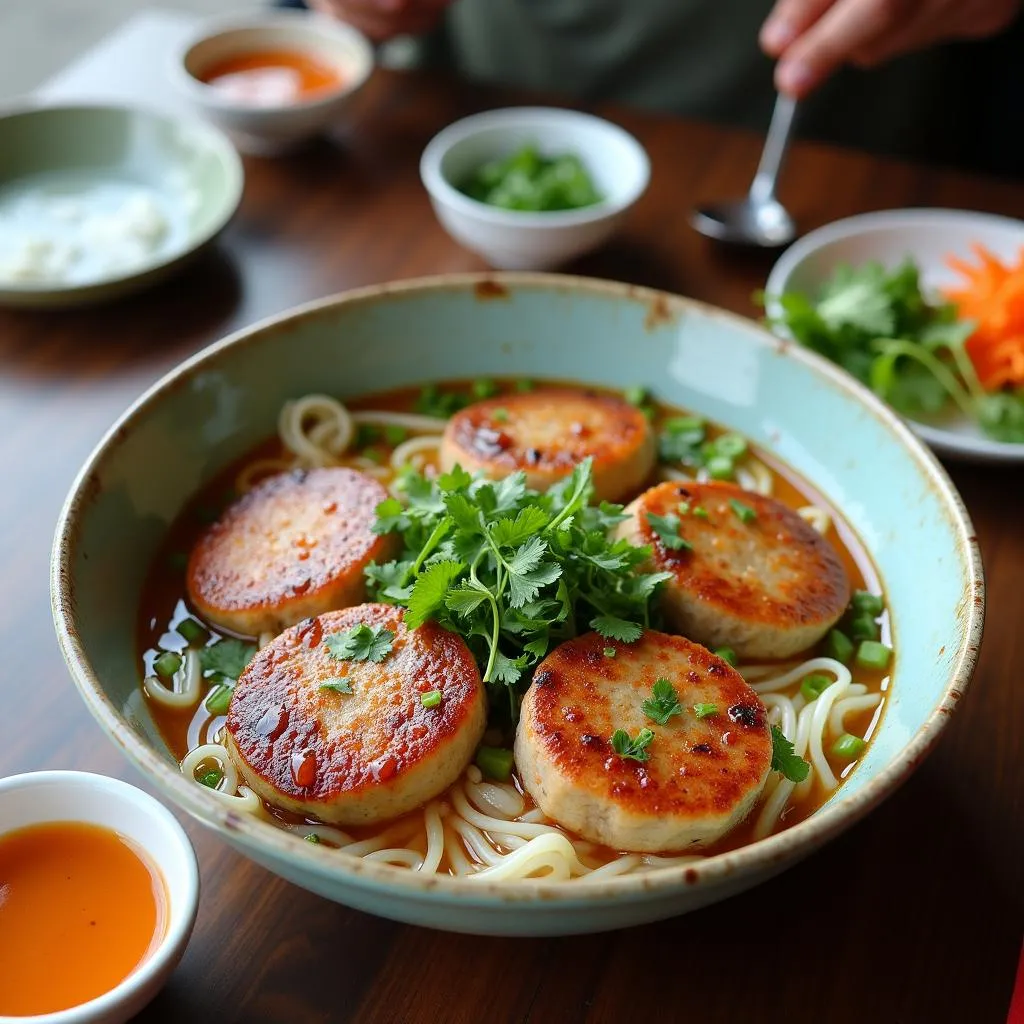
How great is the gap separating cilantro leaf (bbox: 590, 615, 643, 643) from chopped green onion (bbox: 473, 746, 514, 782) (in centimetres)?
28

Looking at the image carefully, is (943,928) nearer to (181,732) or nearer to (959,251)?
(181,732)

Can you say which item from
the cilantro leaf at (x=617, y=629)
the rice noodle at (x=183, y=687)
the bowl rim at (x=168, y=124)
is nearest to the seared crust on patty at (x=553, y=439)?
the cilantro leaf at (x=617, y=629)

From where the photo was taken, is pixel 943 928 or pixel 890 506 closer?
pixel 943 928

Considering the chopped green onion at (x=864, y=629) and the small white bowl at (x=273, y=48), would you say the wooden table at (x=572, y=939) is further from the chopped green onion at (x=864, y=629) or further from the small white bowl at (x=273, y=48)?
the small white bowl at (x=273, y=48)

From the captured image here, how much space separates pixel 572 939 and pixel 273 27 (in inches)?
138

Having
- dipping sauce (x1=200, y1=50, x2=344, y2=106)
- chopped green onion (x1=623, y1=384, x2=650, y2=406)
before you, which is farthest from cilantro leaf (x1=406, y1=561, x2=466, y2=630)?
dipping sauce (x1=200, y1=50, x2=344, y2=106)

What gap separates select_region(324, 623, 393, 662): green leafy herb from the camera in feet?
6.32

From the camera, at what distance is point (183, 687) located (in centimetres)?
204

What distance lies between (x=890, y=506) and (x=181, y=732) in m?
1.52

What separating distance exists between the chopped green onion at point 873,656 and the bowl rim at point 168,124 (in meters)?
2.21

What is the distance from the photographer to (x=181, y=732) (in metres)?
1.96

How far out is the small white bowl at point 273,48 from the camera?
12.0 ft

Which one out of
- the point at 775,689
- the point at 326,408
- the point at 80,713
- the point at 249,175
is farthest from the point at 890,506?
the point at 249,175

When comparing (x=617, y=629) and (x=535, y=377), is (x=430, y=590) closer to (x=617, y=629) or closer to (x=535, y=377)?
(x=617, y=629)
